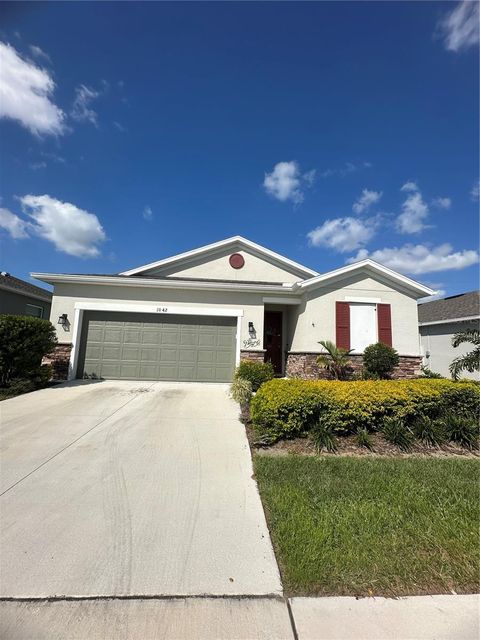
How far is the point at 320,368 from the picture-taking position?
450 inches

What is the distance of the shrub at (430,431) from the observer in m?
5.54

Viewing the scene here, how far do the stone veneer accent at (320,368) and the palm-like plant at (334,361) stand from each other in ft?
1.07

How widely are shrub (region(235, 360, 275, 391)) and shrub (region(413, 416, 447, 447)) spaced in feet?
14.9

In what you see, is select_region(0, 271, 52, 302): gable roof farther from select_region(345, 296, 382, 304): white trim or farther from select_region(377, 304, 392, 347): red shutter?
select_region(377, 304, 392, 347): red shutter

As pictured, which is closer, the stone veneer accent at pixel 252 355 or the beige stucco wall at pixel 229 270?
the stone veneer accent at pixel 252 355

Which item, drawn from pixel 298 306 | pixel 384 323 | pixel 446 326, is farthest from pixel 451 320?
pixel 298 306

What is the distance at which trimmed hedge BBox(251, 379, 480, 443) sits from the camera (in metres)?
5.48

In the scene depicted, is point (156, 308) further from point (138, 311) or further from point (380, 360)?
point (380, 360)

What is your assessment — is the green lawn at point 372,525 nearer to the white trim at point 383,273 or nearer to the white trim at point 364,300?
the white trim at point 364,300

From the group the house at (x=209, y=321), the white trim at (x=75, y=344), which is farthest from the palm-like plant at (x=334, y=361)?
the white trim at (x=75, y=344)

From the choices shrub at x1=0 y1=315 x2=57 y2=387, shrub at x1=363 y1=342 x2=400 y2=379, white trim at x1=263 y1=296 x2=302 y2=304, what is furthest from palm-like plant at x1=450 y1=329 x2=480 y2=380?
shrub at x1=0 y1=315 x2=57 y2=387

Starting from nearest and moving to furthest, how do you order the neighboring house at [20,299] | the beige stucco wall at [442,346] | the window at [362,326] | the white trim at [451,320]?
the window at [362,326] < the white trim at [451,320] < the beige stucco wall at [442,346] < the neighboring house at [20,299]

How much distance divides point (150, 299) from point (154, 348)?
69.5 inches

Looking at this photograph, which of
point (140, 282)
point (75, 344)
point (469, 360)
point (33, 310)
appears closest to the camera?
point (469, 360)
